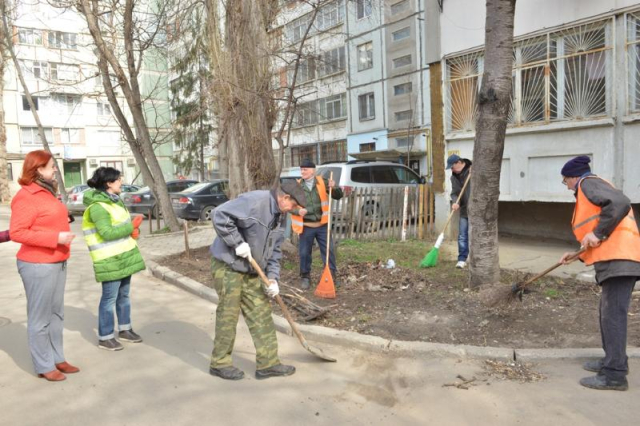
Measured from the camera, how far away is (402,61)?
88.4 ft

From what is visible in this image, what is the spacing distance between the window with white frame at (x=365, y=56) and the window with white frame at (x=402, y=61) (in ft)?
6.25

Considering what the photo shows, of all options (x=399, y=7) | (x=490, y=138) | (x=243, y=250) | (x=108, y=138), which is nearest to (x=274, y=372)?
(x=243, y=250)

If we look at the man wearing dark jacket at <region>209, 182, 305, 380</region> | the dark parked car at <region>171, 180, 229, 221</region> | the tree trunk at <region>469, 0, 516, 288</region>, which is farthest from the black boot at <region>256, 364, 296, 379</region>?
the dark parked car at <region>171, 180, 229, 221</region>

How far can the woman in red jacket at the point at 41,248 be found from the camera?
383 centimetres

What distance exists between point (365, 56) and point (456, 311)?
85.7 ft

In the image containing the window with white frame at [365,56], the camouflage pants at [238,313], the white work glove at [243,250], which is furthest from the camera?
the window with white frame at [365,56]

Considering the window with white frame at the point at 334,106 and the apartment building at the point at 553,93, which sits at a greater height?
the window with white frame at the point at 334,106

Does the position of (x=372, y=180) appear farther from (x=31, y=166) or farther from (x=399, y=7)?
(x=399, y=7)

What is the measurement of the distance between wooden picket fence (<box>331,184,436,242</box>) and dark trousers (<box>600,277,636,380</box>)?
22.0ft

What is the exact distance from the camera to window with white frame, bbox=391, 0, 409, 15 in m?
26.5

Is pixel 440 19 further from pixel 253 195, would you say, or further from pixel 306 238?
pixel 253 195

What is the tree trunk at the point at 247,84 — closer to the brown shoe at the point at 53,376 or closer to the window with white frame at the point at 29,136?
the brown shoe at the point at 53,376

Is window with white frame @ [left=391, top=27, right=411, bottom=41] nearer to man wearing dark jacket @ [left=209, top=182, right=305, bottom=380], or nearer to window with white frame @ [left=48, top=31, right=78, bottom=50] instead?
window with white frame @ [left=48, top=31, right=78, bottom=50]

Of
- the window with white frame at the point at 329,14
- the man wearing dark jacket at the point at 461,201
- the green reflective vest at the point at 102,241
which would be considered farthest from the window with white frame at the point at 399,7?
the green reflective vest at the point at 102,241
